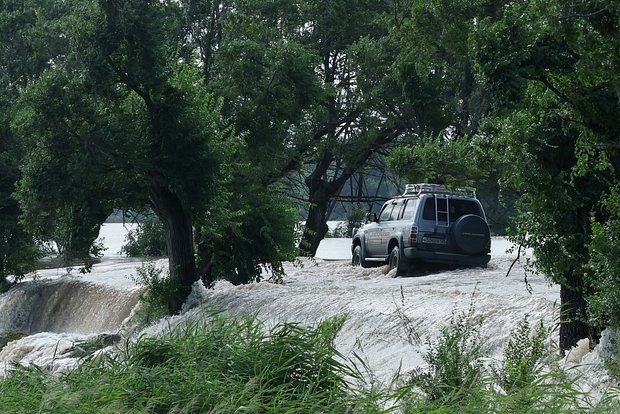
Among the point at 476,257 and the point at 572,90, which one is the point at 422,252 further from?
the point at 572,90

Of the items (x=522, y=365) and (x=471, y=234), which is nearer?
(x=522, y=365)

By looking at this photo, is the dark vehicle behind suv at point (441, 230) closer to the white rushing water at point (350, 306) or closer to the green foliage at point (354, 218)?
the white rushing water at point (350, 306)

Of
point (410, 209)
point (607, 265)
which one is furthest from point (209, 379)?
point (410, 209)

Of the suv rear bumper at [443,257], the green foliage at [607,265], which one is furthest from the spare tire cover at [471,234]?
the green foliage at [607,265]

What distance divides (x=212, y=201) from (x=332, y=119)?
19.6 metres

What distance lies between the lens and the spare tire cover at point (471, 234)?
25906 millimetres

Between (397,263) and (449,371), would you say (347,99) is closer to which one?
(397,263)

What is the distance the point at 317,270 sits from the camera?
113 feet

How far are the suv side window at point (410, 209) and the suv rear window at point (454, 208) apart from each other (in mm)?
336

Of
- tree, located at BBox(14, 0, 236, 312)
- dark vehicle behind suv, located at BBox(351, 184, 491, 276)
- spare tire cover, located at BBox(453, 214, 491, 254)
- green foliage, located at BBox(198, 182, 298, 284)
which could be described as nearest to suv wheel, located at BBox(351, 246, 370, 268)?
dark vehicle behind suv, located at BBox(351, 184, 491, 276)

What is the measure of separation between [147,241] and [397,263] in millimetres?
31474

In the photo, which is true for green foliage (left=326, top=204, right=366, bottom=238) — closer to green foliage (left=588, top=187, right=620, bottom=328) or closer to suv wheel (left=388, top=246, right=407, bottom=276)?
suv wheel (left=388, top=246, right=407, bottom=276)

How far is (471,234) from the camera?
26125 mm

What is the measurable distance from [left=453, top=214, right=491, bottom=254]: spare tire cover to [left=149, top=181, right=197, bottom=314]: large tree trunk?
6137 mm
